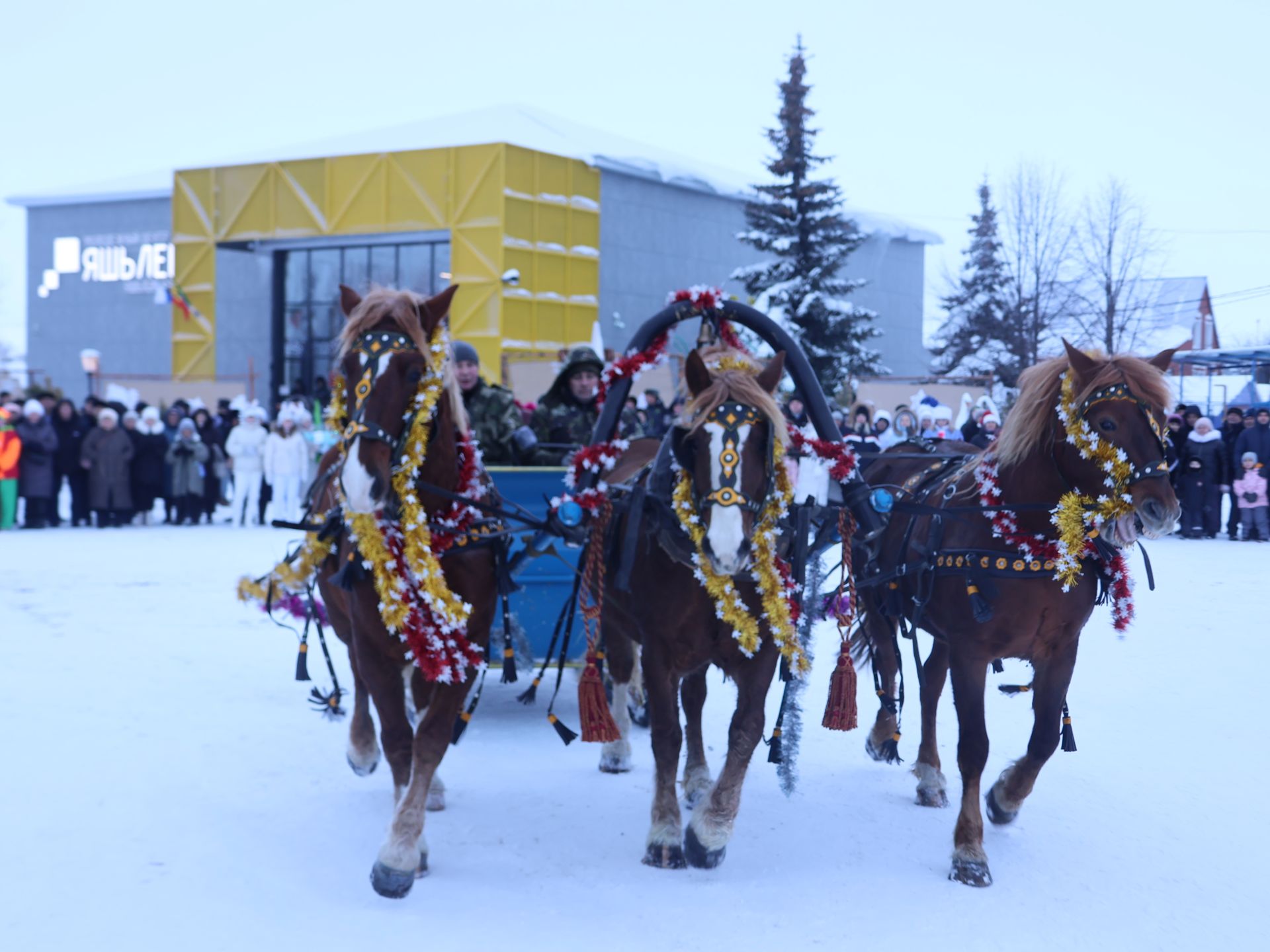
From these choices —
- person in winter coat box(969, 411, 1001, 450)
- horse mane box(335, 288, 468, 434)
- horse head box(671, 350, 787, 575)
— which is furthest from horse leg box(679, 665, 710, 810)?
person in winter coat box(969, 411, 1001, 450)

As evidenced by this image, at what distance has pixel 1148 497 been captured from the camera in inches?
180

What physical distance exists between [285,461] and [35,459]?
3.56 m

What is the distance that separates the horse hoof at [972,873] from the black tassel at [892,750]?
120cm

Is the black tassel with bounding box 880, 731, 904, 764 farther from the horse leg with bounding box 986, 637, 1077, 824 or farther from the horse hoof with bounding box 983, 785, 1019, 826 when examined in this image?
the horse leg with bounding box 986, 637, 1077, 824

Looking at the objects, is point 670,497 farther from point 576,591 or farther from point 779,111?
point 779,111

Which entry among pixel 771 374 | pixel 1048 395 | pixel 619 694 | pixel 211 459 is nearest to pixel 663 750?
pixel 771 374

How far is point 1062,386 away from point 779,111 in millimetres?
25284

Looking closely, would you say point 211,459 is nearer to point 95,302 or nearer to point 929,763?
point 929,763

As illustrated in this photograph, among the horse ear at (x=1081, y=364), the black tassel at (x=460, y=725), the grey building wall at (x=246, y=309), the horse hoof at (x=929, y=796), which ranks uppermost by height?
the grey building wall at (x=246, y=309)

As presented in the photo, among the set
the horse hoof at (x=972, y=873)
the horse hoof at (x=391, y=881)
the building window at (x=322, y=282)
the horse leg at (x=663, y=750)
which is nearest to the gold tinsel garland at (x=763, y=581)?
the horse leg at (x=663, y=750)

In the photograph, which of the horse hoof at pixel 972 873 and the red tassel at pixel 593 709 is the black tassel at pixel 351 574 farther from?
the horse hoof at pixel 972 873

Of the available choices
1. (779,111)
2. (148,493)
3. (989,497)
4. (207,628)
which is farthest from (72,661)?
(779,111)

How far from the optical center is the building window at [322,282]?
88.7 ft

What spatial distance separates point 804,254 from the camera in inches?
1115
